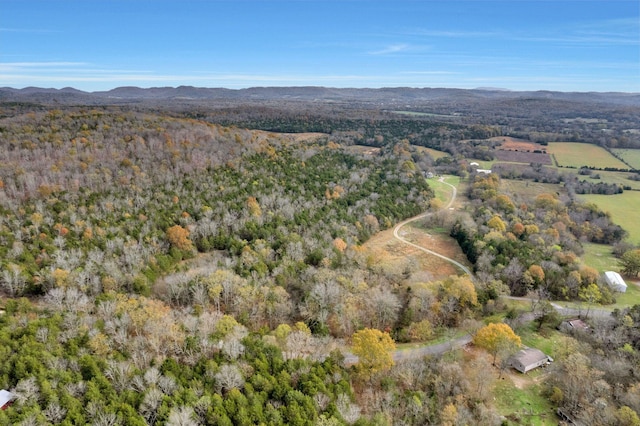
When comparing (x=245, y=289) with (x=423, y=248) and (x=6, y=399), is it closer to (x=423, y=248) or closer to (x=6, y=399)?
(x=6, y=399)

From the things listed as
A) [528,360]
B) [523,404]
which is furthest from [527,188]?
[523,404]

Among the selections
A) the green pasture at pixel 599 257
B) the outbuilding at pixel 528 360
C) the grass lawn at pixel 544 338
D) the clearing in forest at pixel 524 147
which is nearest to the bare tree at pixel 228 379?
the outbuilding at pixel 528 360

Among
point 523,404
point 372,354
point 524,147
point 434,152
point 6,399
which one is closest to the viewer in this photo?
point 6,399

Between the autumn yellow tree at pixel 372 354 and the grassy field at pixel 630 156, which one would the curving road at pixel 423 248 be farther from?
the grassy field at pixel 630 156

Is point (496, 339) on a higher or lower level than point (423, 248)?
higher

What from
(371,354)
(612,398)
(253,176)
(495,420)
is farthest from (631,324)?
(253,176)

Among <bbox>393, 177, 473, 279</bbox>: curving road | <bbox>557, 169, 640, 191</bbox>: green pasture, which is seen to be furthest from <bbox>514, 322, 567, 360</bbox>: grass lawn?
<bbox>557, 169, 640, 191</bbox>: green pasture

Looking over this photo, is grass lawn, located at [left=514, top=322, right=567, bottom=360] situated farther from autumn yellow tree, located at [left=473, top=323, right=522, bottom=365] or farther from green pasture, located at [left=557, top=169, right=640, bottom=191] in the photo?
green pasture, located at [left=557, top=169, right=640, bottom=191]
